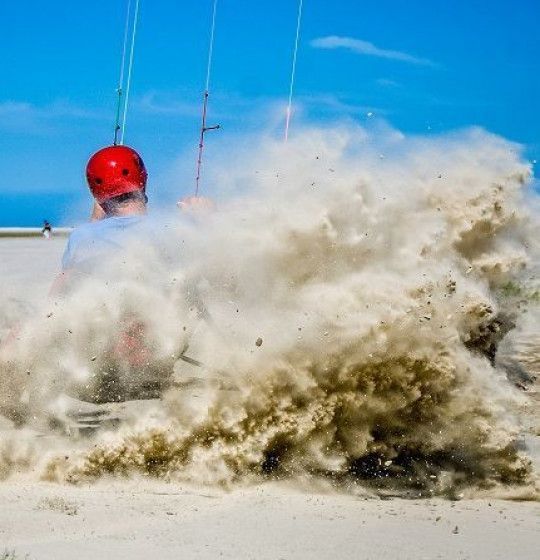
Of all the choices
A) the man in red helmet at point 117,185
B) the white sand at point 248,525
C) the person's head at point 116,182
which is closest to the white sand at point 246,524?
the white sand at point 248,525

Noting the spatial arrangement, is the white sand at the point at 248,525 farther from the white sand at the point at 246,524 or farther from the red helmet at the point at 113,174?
the red helmet at the point at 113,174

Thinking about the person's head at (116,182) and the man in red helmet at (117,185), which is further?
the person's head at (116,182)

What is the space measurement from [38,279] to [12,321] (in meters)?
13.9

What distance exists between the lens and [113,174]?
7.62 metres

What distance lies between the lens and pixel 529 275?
707 cm

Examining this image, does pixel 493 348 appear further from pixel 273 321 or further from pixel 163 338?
pixel 163 338

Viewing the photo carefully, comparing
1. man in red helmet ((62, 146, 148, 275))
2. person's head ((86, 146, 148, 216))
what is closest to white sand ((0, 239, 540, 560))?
man in red helmet ((62, 146, 148, 275))

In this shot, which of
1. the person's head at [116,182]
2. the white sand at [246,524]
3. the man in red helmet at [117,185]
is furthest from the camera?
the person's head at [116,182]

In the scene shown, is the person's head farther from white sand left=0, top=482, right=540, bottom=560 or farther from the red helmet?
white sand left=0, top=482, right=540, bottom=560

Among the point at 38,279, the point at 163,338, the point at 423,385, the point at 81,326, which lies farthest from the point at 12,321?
the point at 38,279

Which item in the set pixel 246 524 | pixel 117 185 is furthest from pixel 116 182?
pixel 246 524

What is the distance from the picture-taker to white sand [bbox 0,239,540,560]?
4785 millimetres

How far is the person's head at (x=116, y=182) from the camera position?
7617mm

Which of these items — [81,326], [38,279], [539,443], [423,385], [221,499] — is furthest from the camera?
[38,279]
